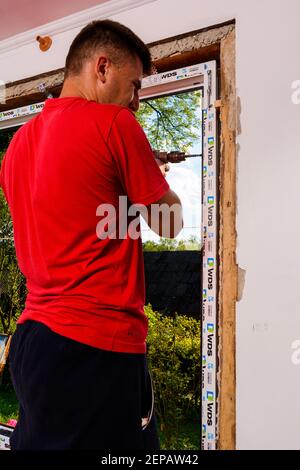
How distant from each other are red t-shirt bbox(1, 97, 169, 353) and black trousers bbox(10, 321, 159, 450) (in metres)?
0.03

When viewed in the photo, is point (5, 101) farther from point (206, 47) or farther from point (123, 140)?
point (123, 140)

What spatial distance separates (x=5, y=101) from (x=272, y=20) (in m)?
1.62

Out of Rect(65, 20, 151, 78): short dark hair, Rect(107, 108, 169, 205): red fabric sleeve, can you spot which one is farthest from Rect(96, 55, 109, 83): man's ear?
Rect(107, 108, 169, 205): red fabric sleeve

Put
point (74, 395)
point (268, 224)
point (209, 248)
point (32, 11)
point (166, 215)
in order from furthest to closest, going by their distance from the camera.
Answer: point (32, 11), point (209, 248), point (268, 224), point (166, 215), point (74, 395)

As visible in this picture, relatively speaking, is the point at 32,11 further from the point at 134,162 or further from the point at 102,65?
the point at 134,162

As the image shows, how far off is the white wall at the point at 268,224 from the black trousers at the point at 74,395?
31.7 inches

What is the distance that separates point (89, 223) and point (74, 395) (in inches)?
14.4

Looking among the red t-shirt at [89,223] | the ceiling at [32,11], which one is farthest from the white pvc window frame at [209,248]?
the red t-shirt at [89,223]

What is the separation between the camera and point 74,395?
36.5 inches

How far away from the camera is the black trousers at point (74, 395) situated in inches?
36.6

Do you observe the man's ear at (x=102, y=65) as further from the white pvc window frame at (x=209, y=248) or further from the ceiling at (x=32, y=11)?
the ceiling at (x=32, y=11)

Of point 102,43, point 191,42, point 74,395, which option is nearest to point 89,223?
point 74,395

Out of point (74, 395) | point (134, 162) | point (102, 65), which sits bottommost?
point (74, 395)

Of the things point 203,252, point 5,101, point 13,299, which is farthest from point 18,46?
point 203,252
